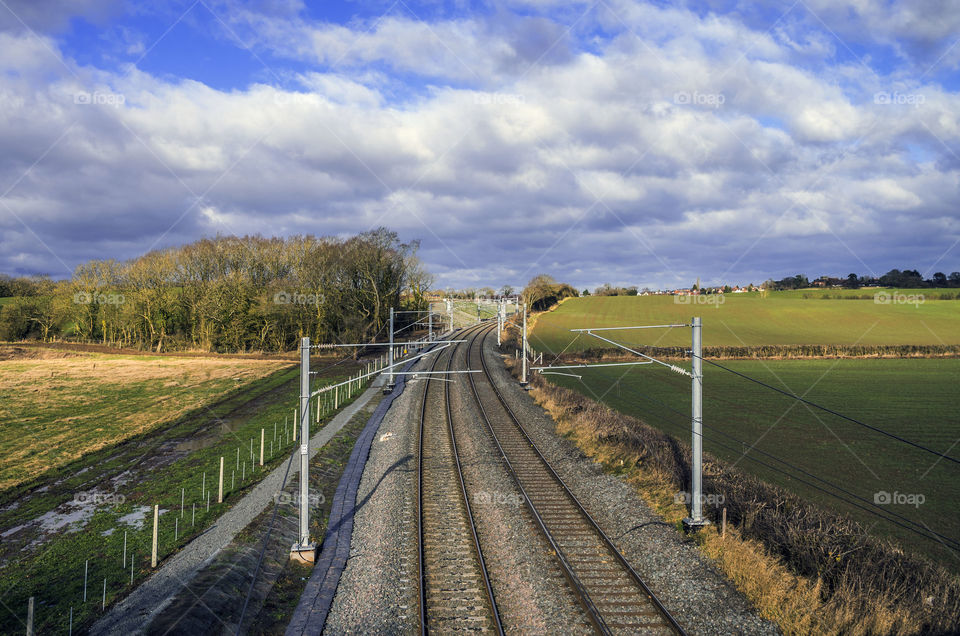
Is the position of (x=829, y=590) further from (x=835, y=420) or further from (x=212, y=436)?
(x=212, y=436)

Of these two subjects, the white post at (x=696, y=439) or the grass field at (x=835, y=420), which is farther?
the grass field at (x=835, y=420)

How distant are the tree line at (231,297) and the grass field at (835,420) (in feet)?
86.5

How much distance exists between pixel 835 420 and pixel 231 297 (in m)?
61.0

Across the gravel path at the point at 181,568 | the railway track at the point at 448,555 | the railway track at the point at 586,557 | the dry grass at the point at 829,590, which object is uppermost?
the dry grass at the point at 829,590

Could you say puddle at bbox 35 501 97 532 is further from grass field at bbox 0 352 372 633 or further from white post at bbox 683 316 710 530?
white post at bbox 683 316 710 530

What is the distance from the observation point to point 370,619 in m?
9.73

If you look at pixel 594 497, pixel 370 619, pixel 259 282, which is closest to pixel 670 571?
pixel 594 497

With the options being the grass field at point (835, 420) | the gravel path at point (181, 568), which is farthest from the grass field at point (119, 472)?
the grass field at point (835, 420)

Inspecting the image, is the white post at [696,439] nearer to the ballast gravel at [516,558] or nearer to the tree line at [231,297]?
the ballast gravel at [516,558]

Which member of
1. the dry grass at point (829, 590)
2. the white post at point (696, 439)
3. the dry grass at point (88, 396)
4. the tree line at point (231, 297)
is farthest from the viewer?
the tree line at point (231, 297)

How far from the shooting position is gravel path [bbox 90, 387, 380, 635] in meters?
9.84

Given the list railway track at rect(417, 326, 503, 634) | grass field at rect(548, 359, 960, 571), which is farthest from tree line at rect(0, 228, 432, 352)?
railway track at rect(417, 326, 503, 634)

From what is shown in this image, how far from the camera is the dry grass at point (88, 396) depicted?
24578 millimetres

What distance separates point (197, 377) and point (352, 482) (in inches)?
1399
